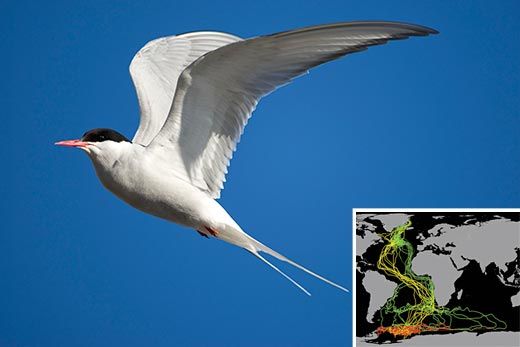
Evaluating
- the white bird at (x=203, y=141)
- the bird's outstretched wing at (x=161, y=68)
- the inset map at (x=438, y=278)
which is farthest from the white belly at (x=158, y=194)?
the inset map at (x=438, y=278)

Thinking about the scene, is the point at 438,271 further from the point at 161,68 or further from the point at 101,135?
the point at 101,135

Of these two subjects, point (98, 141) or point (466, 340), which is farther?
point (466, 340)

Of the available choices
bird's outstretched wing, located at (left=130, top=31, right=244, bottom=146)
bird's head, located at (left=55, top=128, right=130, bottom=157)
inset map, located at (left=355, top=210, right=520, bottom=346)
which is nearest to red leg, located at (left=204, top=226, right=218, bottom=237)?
bird's head, located at (left=55, top=128, right=130, bottom=157)

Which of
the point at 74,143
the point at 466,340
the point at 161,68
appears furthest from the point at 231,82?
the point at 466,340

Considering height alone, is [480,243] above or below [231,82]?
below

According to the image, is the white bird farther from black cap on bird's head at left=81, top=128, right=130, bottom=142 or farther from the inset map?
the inset map

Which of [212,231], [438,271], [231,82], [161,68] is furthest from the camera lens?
[438,271]

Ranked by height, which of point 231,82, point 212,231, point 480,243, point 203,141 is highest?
point 231,82

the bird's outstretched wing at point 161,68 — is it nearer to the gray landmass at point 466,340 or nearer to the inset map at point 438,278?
the inset map at point 438,278
